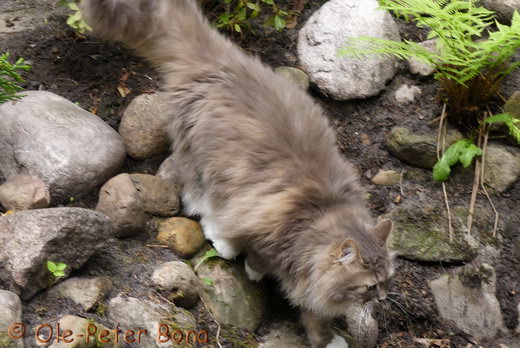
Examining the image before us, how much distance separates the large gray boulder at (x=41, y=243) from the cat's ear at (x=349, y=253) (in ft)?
4.28

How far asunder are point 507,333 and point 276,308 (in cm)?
153

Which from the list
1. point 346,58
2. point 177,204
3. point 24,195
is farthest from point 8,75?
point 346,58

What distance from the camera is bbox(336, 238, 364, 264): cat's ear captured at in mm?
3387

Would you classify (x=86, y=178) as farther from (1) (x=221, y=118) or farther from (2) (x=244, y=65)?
(2) (x=244, y=65)

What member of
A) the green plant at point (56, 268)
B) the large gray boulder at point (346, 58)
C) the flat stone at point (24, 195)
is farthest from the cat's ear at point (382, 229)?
the flat stone at point (24, 195)

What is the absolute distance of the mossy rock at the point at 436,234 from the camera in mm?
4312

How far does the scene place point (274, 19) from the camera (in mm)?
4957

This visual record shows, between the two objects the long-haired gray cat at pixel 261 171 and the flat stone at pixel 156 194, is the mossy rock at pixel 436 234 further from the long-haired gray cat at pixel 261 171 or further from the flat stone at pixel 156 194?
the flat stone at pixel 156 194

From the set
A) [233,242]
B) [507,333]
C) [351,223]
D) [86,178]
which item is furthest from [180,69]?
[507,333]

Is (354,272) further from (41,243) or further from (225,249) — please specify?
(41,243)

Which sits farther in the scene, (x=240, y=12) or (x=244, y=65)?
(x=240, y=12)

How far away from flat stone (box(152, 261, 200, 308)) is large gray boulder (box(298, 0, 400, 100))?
1995mm

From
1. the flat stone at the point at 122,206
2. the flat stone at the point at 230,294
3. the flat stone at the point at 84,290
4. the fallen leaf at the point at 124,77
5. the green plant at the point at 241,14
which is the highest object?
the green plant at the point at 241,14

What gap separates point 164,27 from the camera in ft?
13.3
